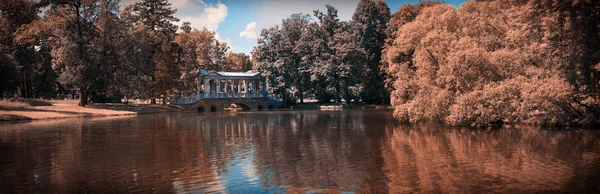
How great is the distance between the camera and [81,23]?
58.7 meters

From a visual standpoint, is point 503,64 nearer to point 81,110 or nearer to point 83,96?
point 81,110

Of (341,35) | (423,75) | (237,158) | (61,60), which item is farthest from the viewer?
(341,35)

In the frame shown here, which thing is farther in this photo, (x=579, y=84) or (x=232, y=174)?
(x=579, y=84)

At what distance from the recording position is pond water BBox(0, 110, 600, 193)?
44.0ft

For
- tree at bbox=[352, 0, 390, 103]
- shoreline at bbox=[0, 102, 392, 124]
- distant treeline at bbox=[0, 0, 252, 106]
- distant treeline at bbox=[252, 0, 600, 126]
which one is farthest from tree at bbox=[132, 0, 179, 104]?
distant treeline at bbox=[252, 0, 600, 126]

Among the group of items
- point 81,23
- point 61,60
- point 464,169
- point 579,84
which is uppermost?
point 81,23

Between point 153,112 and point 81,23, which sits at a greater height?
point 81,23

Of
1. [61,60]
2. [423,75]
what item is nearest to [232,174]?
[423,75]

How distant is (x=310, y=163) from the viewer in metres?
17.3

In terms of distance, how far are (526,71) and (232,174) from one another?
1857 centimetres

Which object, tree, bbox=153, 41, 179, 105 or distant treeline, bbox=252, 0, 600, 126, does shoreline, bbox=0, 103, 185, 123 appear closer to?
tree, bbox=153, 41, 179, 105

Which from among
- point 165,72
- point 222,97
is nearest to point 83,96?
point 165,72

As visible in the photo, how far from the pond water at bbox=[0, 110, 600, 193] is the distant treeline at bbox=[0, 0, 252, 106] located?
32.3 meters

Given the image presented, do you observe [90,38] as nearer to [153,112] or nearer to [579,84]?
[153,112]
